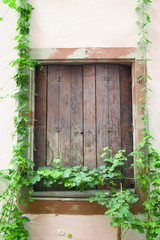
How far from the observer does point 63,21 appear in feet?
10.6

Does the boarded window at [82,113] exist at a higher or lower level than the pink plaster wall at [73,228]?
higher

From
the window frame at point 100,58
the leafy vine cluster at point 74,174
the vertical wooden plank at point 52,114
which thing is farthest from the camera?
the vertical wooden plank at point 52,114

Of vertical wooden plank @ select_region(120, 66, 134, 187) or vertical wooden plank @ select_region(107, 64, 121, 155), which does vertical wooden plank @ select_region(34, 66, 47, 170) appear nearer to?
vertical wooden plank @ select_region(107, 64, 121, 155)

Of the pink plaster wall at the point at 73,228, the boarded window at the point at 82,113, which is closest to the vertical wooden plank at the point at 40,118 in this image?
the boarded window at the point at 82,113

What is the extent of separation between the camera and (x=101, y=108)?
3.25 m

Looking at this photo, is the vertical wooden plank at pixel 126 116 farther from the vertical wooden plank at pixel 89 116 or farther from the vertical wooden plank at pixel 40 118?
the vertical wooden plank at pixel 40 118

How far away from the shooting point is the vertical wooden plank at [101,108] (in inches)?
126

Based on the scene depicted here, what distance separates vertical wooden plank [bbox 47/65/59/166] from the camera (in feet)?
10.6

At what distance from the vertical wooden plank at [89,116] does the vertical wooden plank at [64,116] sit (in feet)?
0.70

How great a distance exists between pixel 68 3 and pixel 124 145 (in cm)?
191

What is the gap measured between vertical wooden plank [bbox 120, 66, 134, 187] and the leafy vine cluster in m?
0.17

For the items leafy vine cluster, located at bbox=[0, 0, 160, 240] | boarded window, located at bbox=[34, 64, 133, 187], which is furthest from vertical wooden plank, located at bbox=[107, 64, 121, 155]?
leafy vine cluster, located at bbox=[0, 0, 160, 240]

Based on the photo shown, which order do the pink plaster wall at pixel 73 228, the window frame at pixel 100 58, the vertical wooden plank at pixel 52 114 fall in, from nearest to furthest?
the pink plaster wall at pixel 73 228
the window frame at pixel 100 58
the vertical wooden plank at pixel 52 114

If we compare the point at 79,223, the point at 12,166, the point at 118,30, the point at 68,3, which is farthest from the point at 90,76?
the point at 79,223
